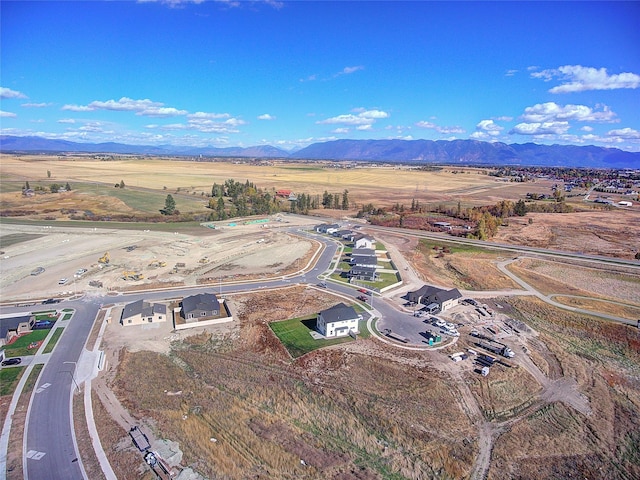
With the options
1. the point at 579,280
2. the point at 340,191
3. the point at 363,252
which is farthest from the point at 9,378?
the point at 340,191

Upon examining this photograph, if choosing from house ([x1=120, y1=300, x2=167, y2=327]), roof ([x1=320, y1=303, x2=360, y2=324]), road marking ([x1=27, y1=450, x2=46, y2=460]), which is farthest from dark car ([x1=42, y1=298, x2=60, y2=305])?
roof ([x1=320, y1=303, x2=360, y2=324])

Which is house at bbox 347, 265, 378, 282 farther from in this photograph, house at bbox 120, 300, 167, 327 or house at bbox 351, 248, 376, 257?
house at bbox 120, 300, 167, 327

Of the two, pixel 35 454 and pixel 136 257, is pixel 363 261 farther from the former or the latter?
pixel 35 454

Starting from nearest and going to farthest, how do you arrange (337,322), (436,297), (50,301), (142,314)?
(337,322)
(142,314)
(436,297)
(50,301)

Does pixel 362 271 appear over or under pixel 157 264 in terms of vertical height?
over

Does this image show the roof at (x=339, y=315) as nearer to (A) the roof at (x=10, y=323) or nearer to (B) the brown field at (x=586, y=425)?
(B) the brown field at (x=586, y=425)

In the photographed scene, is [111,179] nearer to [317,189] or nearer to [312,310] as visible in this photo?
[317,189]

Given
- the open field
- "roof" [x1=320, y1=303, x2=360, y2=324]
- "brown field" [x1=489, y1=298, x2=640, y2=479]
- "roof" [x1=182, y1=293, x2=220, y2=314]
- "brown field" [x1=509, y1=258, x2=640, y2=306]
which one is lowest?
"brown field" [x1=489, y1=298, x2=640, y2=479]
